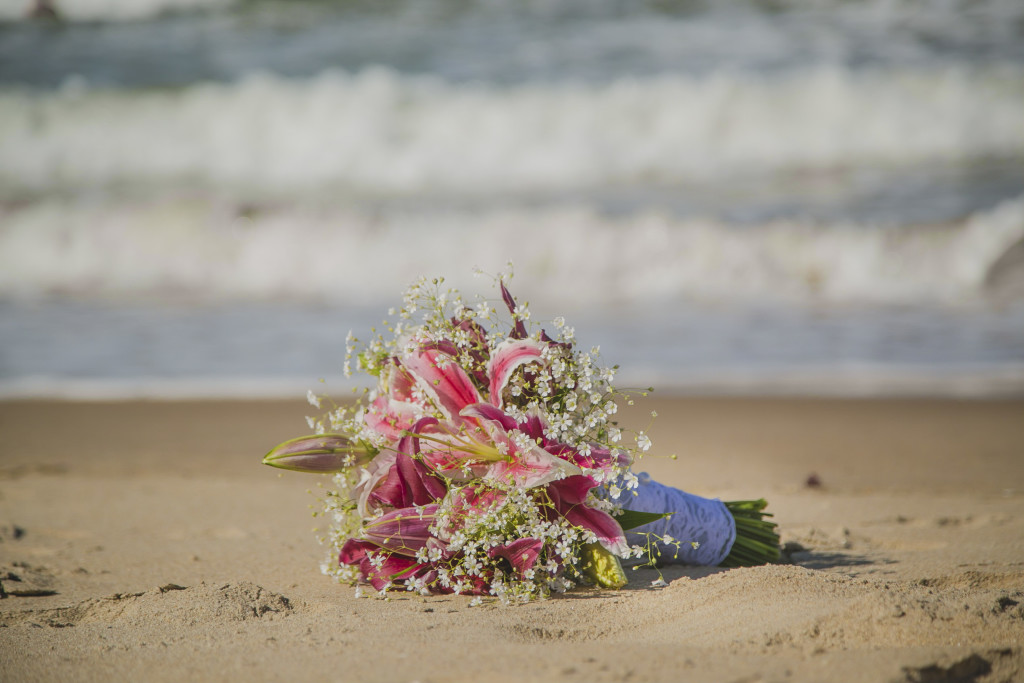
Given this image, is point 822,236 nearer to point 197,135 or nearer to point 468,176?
point 468,176

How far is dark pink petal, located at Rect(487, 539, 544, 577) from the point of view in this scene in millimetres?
2004

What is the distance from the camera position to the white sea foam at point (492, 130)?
11.0m

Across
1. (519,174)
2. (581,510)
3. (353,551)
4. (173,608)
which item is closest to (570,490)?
(581,510)

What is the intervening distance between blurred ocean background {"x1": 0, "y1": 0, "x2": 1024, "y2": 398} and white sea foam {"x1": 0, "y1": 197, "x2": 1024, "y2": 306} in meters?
0.03

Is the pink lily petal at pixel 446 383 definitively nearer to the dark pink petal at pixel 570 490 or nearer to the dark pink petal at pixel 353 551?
the dark pink petal at pixel 570 490

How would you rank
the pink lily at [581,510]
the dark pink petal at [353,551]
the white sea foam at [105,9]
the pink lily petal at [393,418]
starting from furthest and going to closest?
the white sea foam at [105,9] < the dark pink petal at [353,551] < the pink lily petal at [393,418] < the pink lily at [581,510]

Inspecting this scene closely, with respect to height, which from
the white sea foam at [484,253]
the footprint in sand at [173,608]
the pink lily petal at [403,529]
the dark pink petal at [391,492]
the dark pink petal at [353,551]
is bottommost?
the footprint in sand at [173,608]

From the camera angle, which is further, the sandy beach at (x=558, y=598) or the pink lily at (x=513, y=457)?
the pink lily at (x=513, y=457)

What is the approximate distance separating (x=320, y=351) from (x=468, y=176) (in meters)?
5.34

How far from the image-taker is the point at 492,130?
38.7ft

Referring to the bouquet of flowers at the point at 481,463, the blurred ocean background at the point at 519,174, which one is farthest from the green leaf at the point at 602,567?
the blurred ocean background at the point at 519,174

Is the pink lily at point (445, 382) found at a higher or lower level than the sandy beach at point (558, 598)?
higher

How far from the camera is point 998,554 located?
8.57 ft

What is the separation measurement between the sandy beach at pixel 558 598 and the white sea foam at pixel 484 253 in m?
4.39
